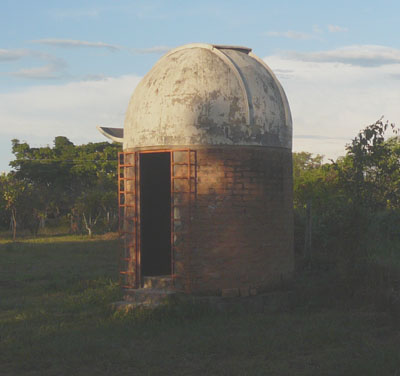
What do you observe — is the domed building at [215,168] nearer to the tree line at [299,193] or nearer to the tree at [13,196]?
the tree line at [299,193]

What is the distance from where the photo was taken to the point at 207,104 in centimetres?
998

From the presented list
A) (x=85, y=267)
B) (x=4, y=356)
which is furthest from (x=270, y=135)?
(x=85, y=267)

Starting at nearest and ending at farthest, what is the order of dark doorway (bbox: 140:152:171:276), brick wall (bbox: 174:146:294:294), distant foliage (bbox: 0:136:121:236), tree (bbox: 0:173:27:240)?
brick wall (bbox: 174:146:294:294), dark doorway (bbox: 140:152:171:276), tree (bbox: 0:173:27:240), distant foliage (bbox: 0:136:121:236)

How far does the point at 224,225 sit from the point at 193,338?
2311 mm

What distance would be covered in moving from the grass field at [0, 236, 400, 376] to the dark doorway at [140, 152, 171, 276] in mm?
996

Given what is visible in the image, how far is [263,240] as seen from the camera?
10.2m

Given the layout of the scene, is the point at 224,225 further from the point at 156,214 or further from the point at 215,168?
the point at 156,214

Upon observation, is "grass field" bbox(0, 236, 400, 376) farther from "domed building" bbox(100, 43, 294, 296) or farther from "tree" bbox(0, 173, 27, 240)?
"tree" bbox(0, 173, 27, 240)

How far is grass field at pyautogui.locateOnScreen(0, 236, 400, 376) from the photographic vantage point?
6949mm

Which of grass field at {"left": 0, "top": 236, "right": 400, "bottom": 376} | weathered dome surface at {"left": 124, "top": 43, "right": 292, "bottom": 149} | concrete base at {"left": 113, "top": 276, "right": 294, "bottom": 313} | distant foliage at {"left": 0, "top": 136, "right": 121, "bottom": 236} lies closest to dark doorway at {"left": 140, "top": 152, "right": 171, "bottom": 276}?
grass field at {"left": 0, "top": 236, "right": 400, "bottom": 376}

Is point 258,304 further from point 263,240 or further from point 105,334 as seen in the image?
point 105,334

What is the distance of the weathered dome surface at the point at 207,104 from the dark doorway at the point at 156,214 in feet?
4.85

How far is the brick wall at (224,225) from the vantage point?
32.3ft

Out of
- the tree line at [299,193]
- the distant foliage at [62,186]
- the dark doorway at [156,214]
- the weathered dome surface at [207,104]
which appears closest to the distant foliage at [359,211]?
the tree line at [299,193]
